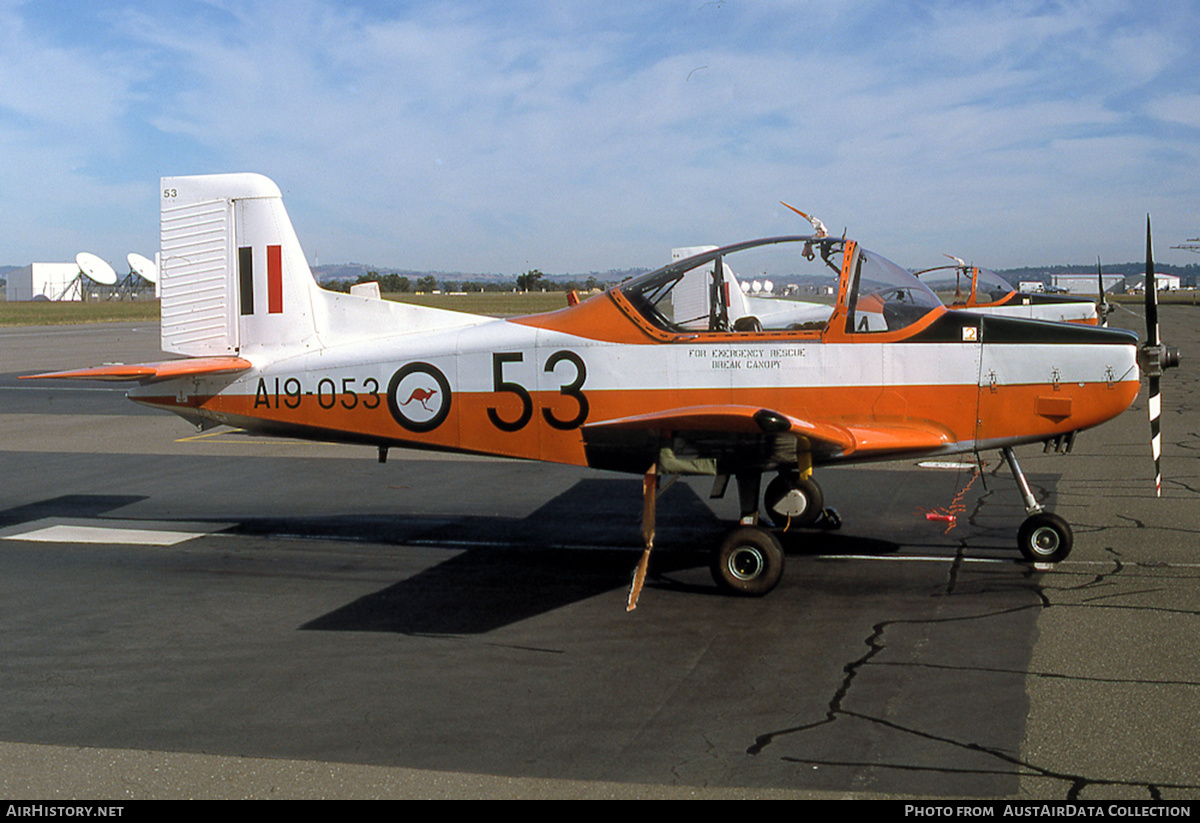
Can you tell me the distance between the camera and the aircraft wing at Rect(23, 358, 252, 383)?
8.05 meters

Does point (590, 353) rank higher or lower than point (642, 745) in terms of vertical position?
higher

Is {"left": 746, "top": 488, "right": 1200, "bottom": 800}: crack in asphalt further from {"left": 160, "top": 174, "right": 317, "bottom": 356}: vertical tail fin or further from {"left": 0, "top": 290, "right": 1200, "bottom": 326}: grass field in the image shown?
{"left": 0, "top": 290, "right": 1200, "bottom": 326}: grass field

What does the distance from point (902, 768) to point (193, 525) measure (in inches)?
307

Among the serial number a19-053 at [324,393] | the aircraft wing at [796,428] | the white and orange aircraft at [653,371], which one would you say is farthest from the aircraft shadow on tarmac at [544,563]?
the serial number a19-053 at [324,393]

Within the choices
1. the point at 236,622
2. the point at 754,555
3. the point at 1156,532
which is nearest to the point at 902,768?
the point at 754,555

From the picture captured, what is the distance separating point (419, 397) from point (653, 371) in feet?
6.68

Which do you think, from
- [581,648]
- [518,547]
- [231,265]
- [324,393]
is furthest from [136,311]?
[581,648]

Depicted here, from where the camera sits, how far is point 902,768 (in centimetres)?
435

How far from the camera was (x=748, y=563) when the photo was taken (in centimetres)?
716

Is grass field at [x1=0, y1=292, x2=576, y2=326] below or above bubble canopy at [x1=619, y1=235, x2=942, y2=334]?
above

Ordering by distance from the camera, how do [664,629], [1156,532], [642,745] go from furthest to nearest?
[1156,532], [664,629], [642,745]

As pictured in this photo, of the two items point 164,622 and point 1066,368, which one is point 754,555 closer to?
point 1066,368

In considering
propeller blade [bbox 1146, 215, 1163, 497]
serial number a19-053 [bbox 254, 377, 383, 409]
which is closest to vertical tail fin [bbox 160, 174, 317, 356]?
serial number a19-053 [bbox 254, 377, 383, 409]

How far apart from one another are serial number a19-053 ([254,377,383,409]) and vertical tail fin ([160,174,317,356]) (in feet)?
1.50
